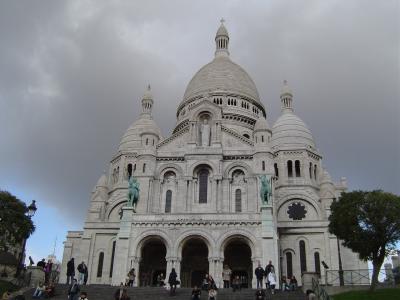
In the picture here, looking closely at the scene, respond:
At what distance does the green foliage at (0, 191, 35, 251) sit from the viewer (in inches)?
1432

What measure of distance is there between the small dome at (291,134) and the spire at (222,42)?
60.7 ft

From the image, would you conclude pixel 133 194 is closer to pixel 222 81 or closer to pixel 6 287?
pixel 6 287

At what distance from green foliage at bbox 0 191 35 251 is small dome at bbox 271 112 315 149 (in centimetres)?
3100

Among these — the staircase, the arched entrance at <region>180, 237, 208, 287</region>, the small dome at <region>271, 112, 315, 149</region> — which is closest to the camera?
the staircase

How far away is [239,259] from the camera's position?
1725 inches

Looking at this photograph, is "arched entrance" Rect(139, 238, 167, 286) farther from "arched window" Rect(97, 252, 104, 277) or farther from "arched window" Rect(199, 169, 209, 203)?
"arched window" Rect(97, 252, 104, 277)

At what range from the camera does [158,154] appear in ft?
157

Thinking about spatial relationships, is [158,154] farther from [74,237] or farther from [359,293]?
[359,293]

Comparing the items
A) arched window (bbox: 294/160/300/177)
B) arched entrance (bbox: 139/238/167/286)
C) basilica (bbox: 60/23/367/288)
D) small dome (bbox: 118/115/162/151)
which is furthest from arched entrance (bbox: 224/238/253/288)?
small dome (bbox: 118/115/162/151)

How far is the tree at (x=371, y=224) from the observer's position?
31062 mm

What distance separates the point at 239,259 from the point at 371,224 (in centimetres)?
1525

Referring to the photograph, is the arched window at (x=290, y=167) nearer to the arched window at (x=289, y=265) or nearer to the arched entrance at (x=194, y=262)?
the arched window at (x=289, y=265)

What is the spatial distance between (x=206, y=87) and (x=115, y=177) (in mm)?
16981

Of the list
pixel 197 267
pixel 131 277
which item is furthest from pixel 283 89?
pixel 131 277
